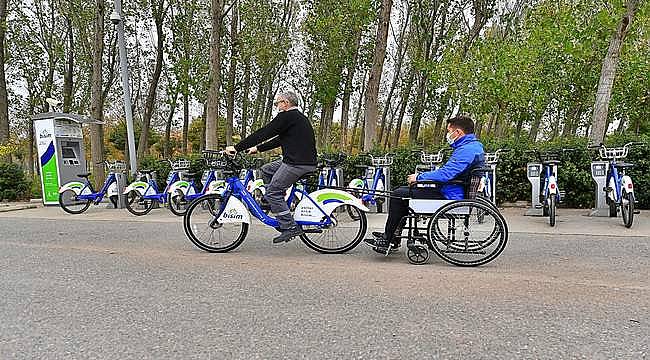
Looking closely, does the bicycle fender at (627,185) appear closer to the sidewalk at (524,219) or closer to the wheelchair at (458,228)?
the sidewalk at (524,219)

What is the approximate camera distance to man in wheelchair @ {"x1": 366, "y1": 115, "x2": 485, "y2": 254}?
16.7ft

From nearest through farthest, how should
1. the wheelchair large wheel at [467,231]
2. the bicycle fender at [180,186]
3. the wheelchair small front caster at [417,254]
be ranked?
the wheelchair large wheel at [467,231]
the wheelchair small front caster at [417,254]
the bicycle fender at [180,186]

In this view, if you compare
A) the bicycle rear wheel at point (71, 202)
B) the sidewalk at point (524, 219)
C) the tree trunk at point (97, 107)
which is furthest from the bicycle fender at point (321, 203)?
the tree trunk at point (97, 107)

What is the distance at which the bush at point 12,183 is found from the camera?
1343cm

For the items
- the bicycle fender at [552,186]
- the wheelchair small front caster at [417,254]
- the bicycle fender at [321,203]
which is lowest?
the wheelchair small front caster at [417,254]

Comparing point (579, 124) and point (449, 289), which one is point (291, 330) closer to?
point (449, 289)

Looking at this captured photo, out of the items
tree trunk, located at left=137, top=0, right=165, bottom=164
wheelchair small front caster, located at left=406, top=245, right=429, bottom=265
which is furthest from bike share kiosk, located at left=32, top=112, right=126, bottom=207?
wheelchair small front caster, located at left=406, top=245, right=429, bottom=265

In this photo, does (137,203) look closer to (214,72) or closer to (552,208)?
(214,72)

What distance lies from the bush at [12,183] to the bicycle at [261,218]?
9.89m

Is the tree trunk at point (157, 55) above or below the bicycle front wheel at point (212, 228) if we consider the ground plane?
above

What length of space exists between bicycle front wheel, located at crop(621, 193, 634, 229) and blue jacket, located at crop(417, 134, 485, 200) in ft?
10.9

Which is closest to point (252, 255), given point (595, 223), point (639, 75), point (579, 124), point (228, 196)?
point (228, 196)

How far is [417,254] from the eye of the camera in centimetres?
534

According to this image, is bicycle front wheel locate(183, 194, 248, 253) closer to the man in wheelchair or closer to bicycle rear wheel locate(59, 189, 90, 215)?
the man in wheelchair
